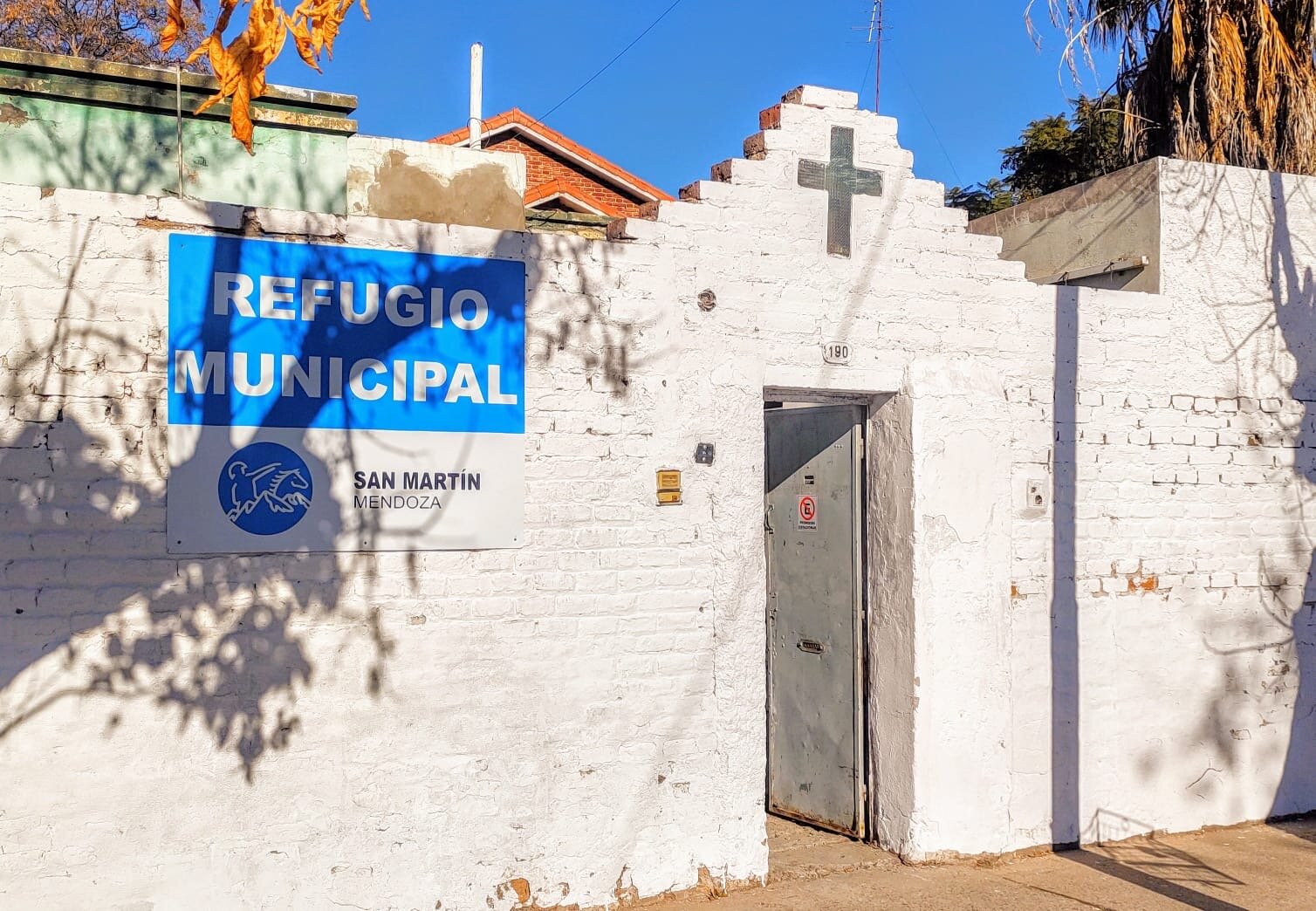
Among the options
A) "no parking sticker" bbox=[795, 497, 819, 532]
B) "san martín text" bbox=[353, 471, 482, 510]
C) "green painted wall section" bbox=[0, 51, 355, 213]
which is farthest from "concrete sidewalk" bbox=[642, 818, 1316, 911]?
"green painted wall section" bbox=[0, 51, 355, 213]

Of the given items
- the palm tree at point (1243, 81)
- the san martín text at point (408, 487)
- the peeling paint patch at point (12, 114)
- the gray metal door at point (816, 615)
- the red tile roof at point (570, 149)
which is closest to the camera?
the san martín text at point (408, 487)

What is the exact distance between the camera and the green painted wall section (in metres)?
7.81

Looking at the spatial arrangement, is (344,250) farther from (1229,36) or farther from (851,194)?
(1229,36)

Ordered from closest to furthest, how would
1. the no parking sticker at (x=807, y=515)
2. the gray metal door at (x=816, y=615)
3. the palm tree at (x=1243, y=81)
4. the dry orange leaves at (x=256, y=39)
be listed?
the dry orange leaves at (x=256, y=39), the gray metal door at (x=816, y=615), the no parking sticker at (x=807, y=515), the palm tree at (x=1243, y=81)

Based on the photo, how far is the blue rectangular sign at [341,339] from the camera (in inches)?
205

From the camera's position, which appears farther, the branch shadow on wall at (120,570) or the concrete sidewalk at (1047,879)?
the concrete sidewalk at (1047,879)

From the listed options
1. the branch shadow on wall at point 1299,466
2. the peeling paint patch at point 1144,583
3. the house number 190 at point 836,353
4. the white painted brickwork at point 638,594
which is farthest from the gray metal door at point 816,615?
the branch shadow on wall at point 1299,466

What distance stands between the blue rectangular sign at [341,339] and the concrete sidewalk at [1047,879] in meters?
2.63

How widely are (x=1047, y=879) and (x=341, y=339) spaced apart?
453 centimetres

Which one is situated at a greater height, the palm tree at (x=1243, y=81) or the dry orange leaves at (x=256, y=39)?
the palm tree at (x=1243, y=81)

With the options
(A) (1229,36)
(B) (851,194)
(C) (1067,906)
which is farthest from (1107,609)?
(A) (1229,36)

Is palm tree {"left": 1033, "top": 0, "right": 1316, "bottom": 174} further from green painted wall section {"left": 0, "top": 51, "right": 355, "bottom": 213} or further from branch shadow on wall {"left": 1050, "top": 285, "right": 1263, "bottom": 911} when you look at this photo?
green painted wall section {"left": 0, "top": 51, "right": 355, "bottom": 213}

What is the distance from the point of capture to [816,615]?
736 cm

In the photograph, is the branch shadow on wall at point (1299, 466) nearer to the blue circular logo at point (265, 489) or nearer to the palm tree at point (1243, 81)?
the palm tree at point (1243, 81)
